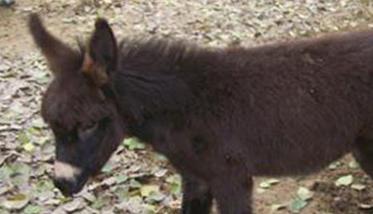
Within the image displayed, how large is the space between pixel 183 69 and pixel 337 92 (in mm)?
972

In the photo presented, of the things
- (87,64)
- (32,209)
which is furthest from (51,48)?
(32,209)

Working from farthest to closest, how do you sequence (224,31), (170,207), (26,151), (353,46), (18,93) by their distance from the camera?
(224,31)
(18,93)
(26,151)
(170,207)
(353,46)

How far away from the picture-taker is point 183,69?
4344mm

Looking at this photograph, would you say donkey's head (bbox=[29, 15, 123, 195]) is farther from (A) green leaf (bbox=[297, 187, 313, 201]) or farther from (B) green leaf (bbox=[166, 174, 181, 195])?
(A) green leaf (bbox=[297, 187, 313, 201])

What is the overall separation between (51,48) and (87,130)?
0.63 m

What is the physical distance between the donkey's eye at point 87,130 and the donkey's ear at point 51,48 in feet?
1.32

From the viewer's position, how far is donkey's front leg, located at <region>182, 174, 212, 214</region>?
487 cm

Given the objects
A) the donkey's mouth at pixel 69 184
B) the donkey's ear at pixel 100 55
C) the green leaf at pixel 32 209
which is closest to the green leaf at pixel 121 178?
the green leaf at pixel 32 209

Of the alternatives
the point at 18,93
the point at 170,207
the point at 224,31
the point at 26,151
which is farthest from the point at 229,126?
the point at 224,31

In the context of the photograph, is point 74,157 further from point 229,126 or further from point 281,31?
point 281,31

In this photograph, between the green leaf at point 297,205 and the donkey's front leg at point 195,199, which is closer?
the donkey's front leg at point 195,199

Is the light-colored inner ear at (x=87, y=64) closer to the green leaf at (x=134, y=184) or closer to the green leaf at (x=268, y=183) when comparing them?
the green leaf at (x=134, y=184)

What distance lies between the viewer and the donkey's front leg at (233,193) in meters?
4.32

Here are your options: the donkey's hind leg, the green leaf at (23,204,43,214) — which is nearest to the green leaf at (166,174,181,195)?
the green leaf at (23,204,43,214)
